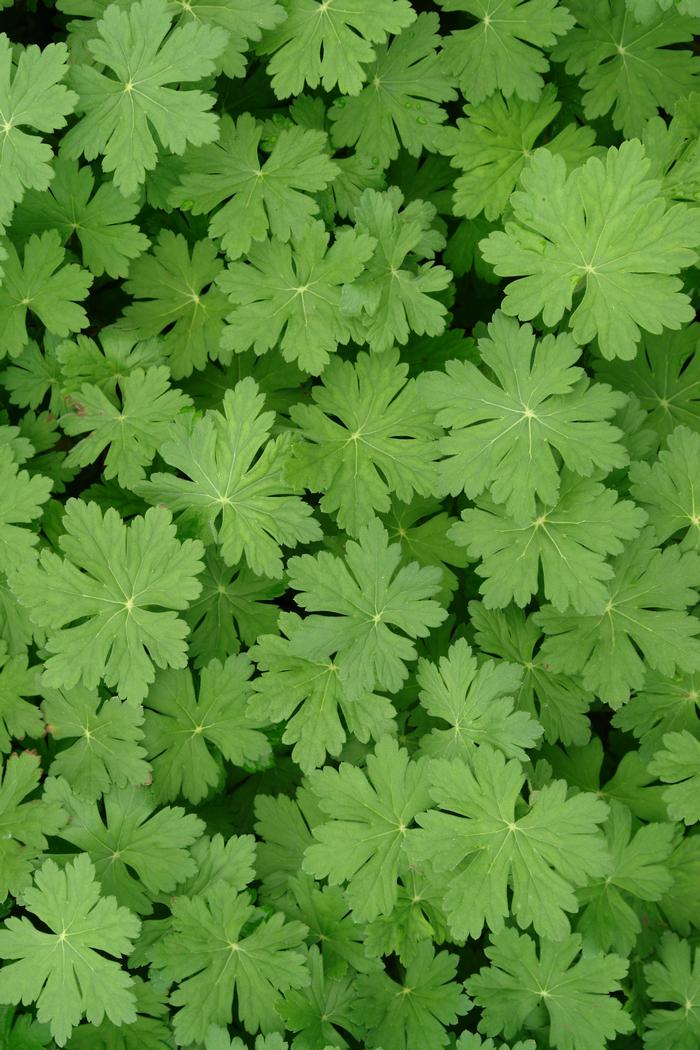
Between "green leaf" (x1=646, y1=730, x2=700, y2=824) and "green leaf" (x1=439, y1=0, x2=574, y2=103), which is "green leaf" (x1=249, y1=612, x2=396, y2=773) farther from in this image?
"green leaf" (x1=439, y1=0, x2=574, y2=103)

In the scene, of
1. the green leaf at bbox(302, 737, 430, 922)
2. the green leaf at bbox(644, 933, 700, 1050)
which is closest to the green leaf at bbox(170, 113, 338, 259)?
the green leaf at bbox(302, 737, 430, 922)

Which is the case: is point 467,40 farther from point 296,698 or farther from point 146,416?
point 296,698

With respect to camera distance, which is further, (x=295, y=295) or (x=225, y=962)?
(x=295, y=295)

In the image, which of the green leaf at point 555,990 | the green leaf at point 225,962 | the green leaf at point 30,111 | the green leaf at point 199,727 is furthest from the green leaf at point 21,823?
the green leaf at point 30,111

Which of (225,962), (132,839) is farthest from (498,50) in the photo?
(225,962)

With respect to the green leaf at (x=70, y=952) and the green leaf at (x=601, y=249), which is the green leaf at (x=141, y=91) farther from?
the green leaf at (x=70, y=952)

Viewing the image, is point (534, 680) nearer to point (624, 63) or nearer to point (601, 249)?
point (601, 249)

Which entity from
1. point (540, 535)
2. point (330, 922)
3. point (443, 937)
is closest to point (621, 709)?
point (540, 535)
